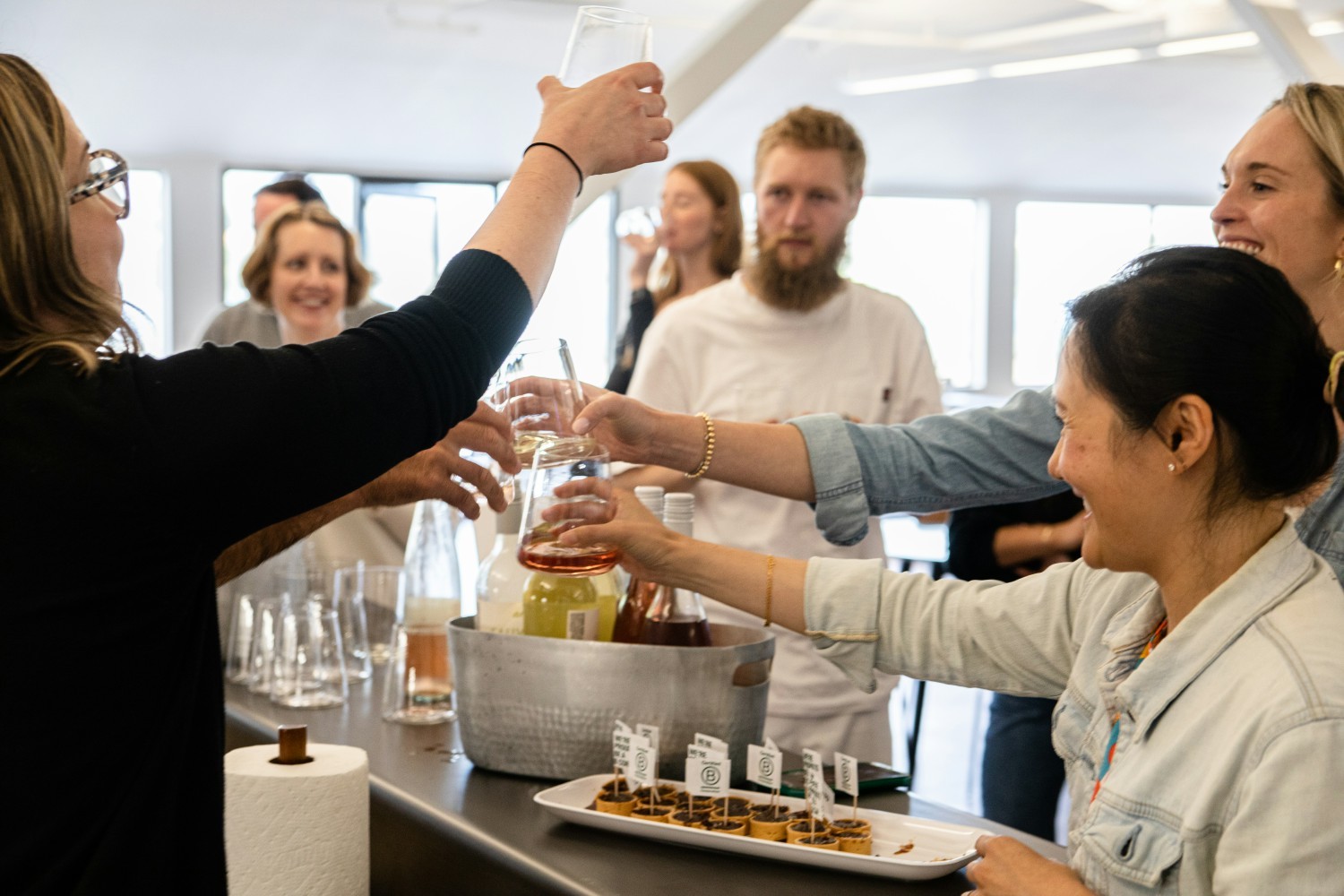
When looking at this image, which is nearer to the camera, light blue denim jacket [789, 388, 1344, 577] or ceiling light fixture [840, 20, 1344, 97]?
light blue denim jacket [789, 388, 1344, 577]

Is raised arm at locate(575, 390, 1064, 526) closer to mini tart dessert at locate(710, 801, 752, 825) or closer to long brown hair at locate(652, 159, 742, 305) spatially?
mini tart dessert at locate(710, 801, 752, 825)

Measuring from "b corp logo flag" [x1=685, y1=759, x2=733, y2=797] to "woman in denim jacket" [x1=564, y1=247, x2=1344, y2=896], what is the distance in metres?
0.30

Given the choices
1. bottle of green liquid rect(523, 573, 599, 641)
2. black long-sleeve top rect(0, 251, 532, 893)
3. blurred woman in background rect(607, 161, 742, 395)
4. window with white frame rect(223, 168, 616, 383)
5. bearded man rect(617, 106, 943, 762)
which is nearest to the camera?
black long-sleeve top rect(0, 251, 532, 893)

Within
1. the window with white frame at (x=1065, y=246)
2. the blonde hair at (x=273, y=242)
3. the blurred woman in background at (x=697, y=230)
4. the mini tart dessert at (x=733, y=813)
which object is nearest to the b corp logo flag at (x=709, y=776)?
the mini tart dessert at (x=733, y=813)

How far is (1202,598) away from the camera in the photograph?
3.58ft

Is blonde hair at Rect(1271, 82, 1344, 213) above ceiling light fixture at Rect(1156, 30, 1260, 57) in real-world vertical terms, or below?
below

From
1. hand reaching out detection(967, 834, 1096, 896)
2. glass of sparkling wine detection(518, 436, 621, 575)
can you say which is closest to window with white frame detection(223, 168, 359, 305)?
glass of sparkling wine detection(518, 436, 621, 575)

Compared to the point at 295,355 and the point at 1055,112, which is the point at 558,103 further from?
the point at 1055,112

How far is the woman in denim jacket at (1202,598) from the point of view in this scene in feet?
3.04

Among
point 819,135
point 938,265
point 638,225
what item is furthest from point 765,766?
point 938,265

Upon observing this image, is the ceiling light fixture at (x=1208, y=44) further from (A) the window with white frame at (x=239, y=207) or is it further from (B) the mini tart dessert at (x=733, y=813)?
(B) the mini tart dessert at (x=733, y=813)

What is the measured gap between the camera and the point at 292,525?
1358 mm

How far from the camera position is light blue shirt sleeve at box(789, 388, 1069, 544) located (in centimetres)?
166

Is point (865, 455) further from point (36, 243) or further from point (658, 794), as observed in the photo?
point (36, 243)
